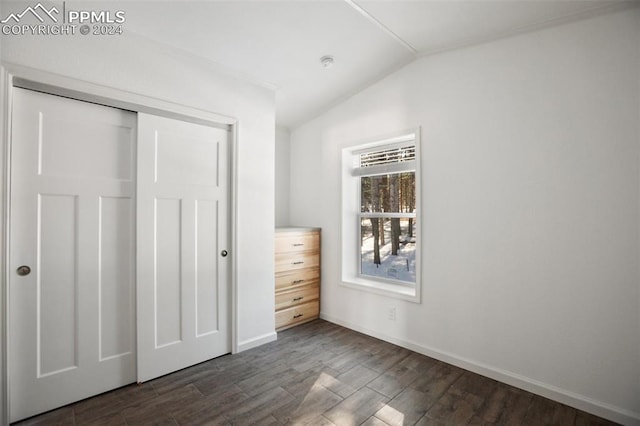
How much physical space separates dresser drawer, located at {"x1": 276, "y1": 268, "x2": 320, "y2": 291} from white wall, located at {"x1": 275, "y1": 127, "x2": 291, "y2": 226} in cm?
81

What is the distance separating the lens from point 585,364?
199cm

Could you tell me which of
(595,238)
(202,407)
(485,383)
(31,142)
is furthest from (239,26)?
(485,383)

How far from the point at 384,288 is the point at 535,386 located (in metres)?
1.34

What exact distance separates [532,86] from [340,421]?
2558 millimetres

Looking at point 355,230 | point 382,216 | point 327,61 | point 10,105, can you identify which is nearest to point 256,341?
point 355,230

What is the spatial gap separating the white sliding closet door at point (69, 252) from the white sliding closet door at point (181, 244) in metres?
0.10

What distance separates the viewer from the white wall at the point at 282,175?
3.99 meters

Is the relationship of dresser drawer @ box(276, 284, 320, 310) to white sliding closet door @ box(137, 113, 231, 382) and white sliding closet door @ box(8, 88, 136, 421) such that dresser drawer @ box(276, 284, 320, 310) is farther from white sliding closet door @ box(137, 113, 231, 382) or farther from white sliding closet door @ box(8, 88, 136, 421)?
white sliding closet door @ box(8, 88, 136, 421)

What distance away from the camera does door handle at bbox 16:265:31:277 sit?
1.84 meters

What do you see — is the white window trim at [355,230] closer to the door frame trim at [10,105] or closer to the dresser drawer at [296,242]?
the dresser drawer at [296,242]

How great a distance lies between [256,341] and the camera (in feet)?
9.47

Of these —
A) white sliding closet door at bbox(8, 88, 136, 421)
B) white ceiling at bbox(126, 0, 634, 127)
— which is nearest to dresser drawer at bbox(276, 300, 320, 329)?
white sliding closet door at bbox(8, 88, 136, 421)

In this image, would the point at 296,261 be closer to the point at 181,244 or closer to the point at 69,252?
the point at 181,244

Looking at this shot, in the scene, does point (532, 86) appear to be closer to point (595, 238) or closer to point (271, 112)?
point (595, 238)
